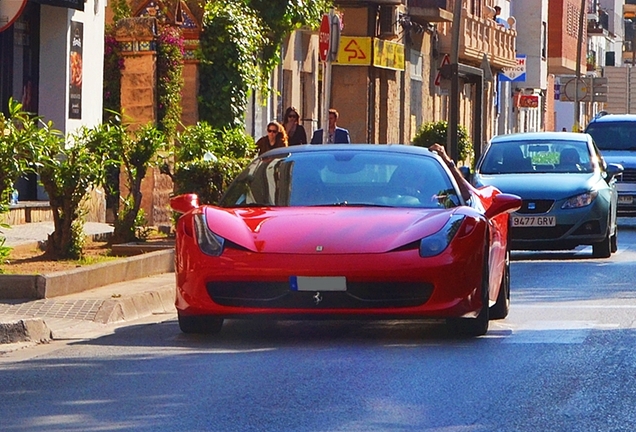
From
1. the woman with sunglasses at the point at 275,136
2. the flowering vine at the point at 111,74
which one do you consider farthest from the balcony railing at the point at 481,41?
the woman with sunglasses at the point at 275,136

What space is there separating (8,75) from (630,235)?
995cm

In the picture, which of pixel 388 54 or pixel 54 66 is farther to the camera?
pixel 388 54

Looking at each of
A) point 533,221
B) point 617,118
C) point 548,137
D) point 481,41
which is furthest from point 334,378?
point 481,41

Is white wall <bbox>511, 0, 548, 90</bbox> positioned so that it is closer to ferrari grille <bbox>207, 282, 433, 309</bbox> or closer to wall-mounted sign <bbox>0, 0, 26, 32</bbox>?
wall-mounted sign <bbox>0, 0, 26, 32</bbox>

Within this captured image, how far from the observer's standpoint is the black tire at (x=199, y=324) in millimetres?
11664

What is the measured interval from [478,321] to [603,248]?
9.88 m

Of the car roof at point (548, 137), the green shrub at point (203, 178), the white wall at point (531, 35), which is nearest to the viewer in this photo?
the green shrub at point (203, 178)

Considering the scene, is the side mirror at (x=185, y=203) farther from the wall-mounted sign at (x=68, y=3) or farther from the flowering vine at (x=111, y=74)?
the flowering vine at (x=111, y=74)

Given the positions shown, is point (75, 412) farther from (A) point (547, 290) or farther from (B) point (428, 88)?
(B) point (428, 88)

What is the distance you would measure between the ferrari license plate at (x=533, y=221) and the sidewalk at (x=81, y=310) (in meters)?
6.15

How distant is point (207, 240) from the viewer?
1143cm

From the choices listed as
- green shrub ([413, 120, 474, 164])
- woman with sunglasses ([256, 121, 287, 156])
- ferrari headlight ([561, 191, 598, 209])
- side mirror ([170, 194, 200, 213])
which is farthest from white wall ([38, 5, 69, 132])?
green shrub ([413, 120, 474, 164])

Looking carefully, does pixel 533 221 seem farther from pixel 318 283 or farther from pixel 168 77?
pixel 318 283

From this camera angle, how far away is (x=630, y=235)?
27.5 meters
